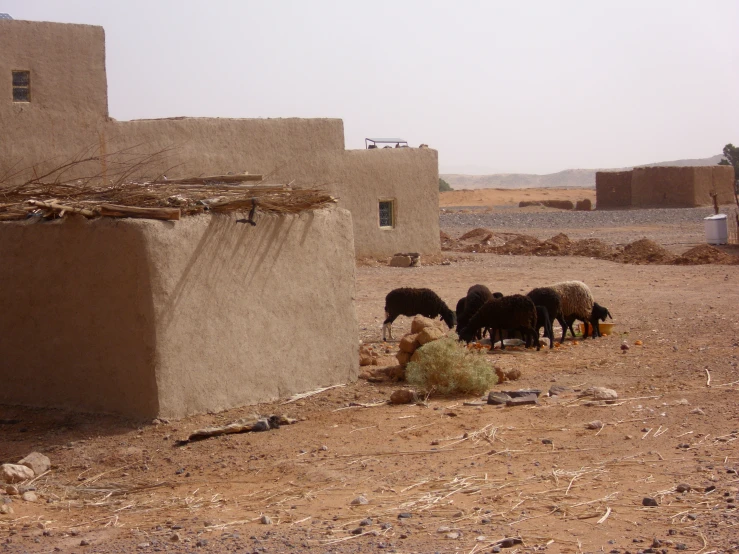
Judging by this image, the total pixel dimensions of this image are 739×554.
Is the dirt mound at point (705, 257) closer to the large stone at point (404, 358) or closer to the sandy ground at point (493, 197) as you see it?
the large stone at point (404, 358)

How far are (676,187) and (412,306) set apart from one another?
3547cm

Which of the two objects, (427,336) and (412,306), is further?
(412,306)

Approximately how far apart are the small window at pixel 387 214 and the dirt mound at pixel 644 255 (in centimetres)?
595

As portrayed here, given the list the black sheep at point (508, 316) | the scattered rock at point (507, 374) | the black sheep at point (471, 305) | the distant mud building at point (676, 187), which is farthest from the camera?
the distant mud building at point (676, 187)

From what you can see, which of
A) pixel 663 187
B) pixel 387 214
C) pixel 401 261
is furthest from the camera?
pixel 663 187

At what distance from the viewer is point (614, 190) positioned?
156ft

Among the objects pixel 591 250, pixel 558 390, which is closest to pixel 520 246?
pixel 591 250

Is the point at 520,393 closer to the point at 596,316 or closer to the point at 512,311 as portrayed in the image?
the point at 512,311

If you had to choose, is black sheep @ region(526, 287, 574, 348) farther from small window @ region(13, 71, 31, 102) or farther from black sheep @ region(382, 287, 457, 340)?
small window @ region(13, 71, 31, 102)

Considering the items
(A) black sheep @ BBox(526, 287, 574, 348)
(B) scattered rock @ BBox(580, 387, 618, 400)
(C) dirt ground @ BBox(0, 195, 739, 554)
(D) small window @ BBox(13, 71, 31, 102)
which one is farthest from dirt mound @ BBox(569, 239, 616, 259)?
(B) scattered rock @ BBox(580, 387, 618, 400)

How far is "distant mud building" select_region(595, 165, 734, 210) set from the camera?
43.5 m

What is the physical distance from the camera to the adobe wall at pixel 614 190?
4716 cm

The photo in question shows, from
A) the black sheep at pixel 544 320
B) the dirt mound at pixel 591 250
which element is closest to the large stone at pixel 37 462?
the black sheep at pixel 544 320

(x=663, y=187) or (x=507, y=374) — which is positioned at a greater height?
(x=663, y=187)
